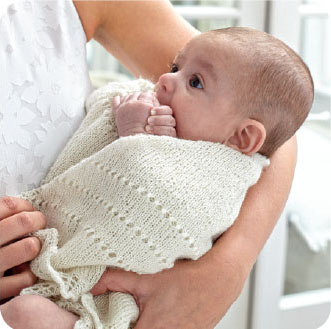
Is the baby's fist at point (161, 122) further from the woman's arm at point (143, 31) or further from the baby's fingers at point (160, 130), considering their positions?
the woman's arm at point (143, 31)

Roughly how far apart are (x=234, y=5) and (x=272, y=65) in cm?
111

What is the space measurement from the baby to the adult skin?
23mm

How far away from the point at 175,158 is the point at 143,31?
34 cm

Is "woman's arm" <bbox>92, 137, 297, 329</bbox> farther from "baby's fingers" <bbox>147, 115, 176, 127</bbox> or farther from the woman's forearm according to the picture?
"baby's fingers" <bbox>147, 115, 176, 127</bbox>

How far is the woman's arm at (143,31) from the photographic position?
40.8 inches

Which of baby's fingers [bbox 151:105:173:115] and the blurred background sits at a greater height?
baby's fingers [bbox 151:105:173:115]

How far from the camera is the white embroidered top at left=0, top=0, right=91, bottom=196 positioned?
87cm

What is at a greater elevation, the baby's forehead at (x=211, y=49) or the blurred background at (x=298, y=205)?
the baby's forehead at (x=211, y=49)

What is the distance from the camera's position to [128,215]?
0.79 meters

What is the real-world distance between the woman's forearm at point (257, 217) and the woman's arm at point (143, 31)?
0.93 ft

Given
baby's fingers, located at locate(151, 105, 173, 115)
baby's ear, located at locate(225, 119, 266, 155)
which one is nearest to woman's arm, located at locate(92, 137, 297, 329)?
baby's ear, located at locate(225, 119, 266, 155)

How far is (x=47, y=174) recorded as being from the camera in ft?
3.02

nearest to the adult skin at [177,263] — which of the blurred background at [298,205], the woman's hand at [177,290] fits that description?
the woman's hand at [177,290]

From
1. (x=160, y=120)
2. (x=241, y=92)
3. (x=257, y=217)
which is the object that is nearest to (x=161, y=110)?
(x=160, y=120)
